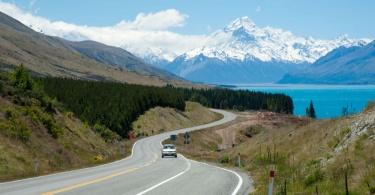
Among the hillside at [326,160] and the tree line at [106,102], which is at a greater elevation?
the hillside at [326,160]

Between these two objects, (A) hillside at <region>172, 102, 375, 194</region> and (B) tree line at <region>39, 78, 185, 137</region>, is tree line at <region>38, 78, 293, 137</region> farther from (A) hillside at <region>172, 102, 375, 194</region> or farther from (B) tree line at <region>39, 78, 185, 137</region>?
(A) hillside at <region>172, 102, 375, 194</region>

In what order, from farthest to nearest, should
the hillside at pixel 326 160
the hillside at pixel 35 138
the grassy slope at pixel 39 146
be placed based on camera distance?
the hillside at pixel 35 138 → the grassy slope at pixel 39 146 → the hillside at pixel 326 160

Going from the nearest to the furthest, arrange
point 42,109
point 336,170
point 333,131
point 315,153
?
point 336,170
point 315,153
point 333,131
point 42,109

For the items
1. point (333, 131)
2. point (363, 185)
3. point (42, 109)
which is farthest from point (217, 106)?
point (363, 185)

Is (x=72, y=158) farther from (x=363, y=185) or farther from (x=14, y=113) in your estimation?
(x=363, y=185)

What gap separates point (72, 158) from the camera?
3566 cm

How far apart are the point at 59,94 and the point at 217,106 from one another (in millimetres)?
110138

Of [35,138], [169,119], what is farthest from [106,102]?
[35,138]

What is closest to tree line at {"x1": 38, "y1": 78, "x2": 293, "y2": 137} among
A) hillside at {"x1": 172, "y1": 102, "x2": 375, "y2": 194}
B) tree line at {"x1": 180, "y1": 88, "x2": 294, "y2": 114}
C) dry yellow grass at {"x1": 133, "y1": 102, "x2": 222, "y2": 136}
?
dry yellow grass at {"x1": 133, "y1": 102, "x2": 222, "y2": 136}

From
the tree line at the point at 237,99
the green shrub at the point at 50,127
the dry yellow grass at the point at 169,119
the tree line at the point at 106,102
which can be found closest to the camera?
the green shrub at the point at 50,127

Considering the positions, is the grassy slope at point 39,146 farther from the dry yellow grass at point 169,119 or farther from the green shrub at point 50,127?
the dry yellow grass at point 169,119

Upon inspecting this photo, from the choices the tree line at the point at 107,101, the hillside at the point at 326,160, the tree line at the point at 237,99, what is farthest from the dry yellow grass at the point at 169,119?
the hillside at the point at 326,160

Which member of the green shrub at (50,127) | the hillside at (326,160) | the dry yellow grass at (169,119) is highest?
the hillside at (326,160)

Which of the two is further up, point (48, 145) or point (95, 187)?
point (95, 187)
